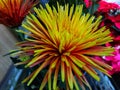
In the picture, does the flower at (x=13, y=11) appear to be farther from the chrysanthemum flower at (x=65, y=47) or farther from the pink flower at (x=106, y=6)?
the pink flower at (x=106, y=6)

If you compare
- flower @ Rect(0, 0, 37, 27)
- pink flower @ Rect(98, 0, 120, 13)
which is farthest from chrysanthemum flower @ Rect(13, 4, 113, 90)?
pink flower @ Rect(98, 0, 120, 13)

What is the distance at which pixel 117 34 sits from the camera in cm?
65

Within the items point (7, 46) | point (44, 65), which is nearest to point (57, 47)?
point (44, 65)

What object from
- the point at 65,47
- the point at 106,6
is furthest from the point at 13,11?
the point at 106,6

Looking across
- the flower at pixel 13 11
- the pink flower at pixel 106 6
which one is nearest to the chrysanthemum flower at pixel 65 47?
the flower at pixel 13 11

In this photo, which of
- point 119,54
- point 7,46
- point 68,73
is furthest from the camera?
point 7,46

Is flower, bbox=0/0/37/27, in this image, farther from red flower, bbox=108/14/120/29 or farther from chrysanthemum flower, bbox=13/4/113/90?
red flower, bbox=108/14/120/29

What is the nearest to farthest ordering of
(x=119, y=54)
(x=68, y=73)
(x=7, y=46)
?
1. (x=68, y=73)
2. (x=119, y=54)
3. (x=7, y=46)

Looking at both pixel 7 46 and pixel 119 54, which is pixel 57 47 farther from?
pixel 7 46

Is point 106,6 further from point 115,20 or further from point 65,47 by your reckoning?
point 65,47

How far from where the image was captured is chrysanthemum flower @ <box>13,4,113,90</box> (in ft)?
1.29

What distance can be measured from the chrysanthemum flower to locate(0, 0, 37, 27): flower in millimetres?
49

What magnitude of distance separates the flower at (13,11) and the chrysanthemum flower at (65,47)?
→ 1.9 inches

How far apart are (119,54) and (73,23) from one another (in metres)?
0.21
